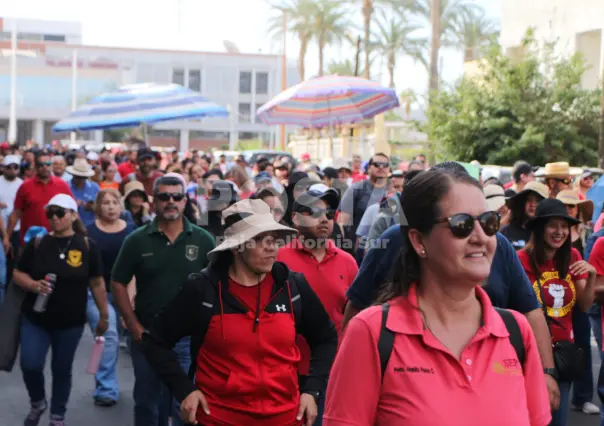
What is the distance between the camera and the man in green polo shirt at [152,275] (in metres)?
6.31

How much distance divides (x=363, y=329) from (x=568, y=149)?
23841mm

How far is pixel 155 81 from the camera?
337 feet

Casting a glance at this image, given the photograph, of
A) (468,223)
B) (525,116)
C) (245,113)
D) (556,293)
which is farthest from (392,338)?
(245,113)

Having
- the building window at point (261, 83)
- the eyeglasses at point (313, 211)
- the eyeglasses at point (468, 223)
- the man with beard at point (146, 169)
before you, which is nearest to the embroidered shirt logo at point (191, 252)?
the eyeglasses at point (313, 211)

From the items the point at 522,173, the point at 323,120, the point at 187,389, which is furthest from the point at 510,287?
the point at 323,120

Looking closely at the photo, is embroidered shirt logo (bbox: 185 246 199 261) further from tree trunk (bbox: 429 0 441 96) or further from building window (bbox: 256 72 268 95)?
building window (bbox: 256 72 268 95)

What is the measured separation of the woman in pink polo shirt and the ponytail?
2 cm

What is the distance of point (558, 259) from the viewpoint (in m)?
6.37

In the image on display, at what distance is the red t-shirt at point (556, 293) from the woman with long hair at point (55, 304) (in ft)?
10.3

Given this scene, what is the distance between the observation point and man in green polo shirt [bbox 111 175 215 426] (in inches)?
248

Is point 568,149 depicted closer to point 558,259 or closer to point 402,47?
point 558,259

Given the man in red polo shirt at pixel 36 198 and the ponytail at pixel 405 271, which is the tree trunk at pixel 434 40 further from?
the ponytail at pixel 405 271

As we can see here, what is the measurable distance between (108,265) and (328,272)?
304 cm

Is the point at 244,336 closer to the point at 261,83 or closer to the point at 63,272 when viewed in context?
the point at 63,272
